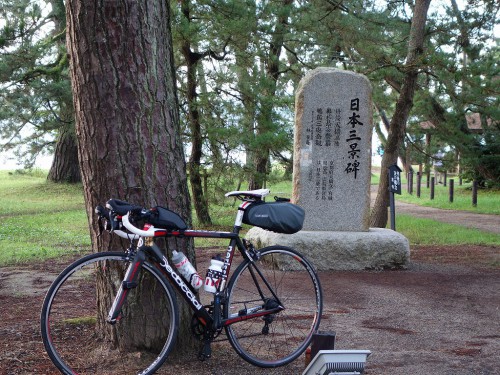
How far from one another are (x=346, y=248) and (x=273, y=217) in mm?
4946

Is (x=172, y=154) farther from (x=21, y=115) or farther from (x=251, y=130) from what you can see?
(x=21, y=115)

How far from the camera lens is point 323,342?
3.47 meters

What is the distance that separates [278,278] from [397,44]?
7.58 metres

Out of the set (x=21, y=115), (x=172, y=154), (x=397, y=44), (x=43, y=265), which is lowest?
(x=43, y=265)

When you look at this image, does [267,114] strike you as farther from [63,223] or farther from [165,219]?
[165,219]

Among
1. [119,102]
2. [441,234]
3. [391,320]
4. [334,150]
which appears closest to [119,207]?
[119,102]

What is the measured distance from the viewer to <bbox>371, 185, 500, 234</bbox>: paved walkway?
15195 mm

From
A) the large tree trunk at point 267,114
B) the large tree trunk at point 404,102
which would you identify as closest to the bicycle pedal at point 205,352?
the large tree trunk at point 267,114

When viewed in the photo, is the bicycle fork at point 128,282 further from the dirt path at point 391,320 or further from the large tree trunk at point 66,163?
the large tree trunk at point 66,163

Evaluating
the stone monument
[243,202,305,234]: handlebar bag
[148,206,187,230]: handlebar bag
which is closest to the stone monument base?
the stone monument

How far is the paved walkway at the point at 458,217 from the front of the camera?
15195 mm

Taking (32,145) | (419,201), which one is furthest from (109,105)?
(419,201)

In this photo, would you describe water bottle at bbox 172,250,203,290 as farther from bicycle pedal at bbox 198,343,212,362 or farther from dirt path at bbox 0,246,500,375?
dirt path at bbox 0,246,500,375

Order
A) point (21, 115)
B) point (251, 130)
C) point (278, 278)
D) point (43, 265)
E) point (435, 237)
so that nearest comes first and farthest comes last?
point (278, 278)
point (43, 265)
point (251, 130)
point (435, 237)
point (21, 115)
